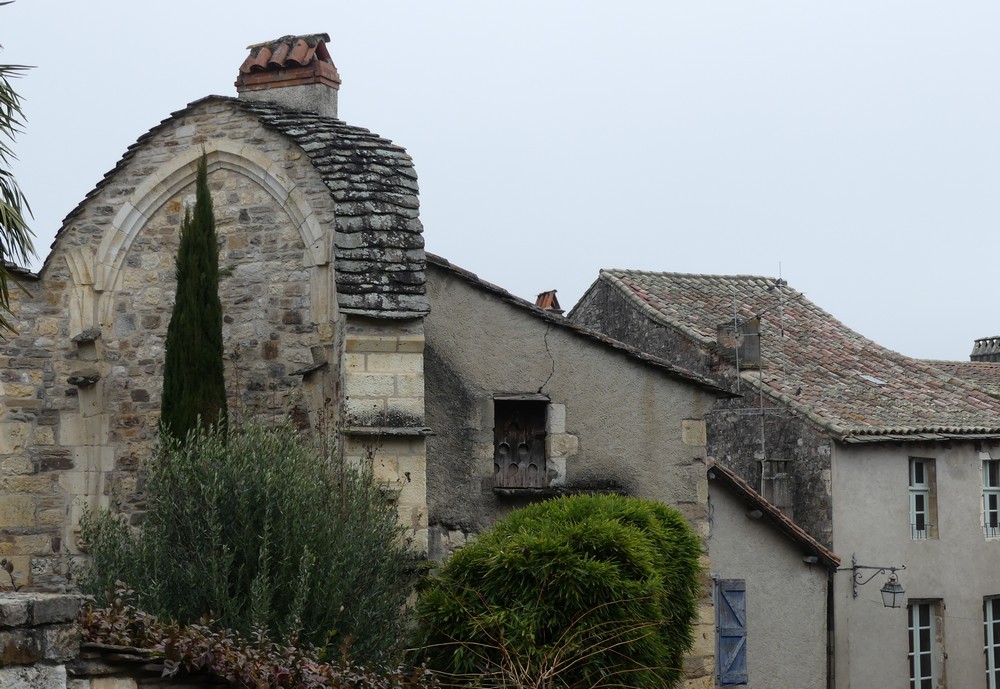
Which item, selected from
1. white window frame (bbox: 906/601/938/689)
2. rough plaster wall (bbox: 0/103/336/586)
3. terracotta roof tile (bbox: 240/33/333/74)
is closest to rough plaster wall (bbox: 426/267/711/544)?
rough plaster wall (bbox: 0/103/336/586)

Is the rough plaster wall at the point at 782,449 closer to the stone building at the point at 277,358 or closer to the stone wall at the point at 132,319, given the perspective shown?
the stone building at the point at 277,358

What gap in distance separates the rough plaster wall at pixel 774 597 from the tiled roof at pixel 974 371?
7.04m

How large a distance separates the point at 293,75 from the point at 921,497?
39.8 feet

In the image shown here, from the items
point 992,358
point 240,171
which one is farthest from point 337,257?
point 992,358

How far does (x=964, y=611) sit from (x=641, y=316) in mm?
6503

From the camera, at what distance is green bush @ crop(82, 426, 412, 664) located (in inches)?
326

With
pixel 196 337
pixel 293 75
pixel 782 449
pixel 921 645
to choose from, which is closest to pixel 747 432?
pixel 782 449

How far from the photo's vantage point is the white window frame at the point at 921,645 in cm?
1941

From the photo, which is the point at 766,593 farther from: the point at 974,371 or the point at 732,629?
the point at 974,371

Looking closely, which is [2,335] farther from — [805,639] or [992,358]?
[992,358]

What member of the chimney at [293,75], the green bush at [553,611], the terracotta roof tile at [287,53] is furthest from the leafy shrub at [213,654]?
the terracotta roof tile at [287,53]

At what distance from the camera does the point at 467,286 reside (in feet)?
38.7

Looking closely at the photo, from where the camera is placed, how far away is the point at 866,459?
1888 cm

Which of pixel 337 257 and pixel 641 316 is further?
pixel 641 316
